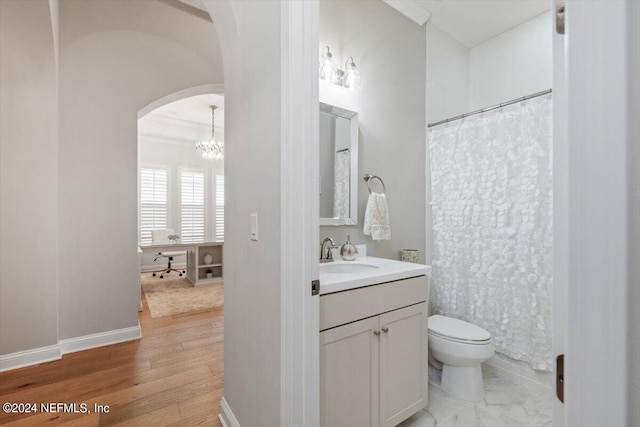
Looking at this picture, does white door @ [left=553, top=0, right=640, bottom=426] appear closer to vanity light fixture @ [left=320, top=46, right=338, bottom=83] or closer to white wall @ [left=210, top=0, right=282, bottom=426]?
white wall @ [left=210, top=0, right=282, bottom=426]

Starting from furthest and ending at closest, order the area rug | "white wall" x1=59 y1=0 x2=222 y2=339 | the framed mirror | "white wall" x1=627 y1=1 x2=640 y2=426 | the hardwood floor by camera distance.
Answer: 1. the area rug
2. "white wall" x1=59 y1=0 x2=222 y2=339
3. the framed mirror
4. the hardwood floor
5. "white wall" x1=627 y1=1 x2=640 y2=426

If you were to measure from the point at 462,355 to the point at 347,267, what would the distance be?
89cm

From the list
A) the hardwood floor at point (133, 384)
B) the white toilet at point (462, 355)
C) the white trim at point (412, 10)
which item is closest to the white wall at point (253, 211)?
the hardwood floor at point (133, 384)

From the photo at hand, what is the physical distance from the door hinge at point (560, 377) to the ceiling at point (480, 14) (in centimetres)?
292

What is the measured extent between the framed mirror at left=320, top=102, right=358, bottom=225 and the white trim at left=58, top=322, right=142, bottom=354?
7.08 feet

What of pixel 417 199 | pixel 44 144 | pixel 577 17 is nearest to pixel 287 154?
pixel 577 17

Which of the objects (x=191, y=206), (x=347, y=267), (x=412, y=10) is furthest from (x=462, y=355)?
(x=191, y=206)

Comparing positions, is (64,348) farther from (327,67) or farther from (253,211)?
(327,67)

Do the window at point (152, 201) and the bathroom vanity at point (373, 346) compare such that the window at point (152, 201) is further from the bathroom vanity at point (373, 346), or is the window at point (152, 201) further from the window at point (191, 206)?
the bathroom vanity at point (373, 346)

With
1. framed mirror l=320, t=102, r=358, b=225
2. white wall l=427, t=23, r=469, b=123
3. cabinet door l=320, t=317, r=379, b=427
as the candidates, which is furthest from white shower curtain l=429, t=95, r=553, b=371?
cabinet door l=320, t=317, r=379, b=427

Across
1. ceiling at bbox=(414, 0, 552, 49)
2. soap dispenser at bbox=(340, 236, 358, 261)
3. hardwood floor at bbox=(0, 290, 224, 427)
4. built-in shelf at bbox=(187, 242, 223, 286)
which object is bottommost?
hardwood floor at bbox=(0, 290, 224, 427)

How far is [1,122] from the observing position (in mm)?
2117

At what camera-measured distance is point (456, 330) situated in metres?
1.96

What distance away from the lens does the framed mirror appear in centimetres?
210
